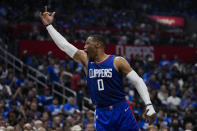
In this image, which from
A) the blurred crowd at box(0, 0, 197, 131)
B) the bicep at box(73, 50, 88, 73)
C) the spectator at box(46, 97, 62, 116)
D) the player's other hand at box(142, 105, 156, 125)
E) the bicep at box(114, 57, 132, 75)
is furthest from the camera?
the spectator at box(46, 97, 62, 116)

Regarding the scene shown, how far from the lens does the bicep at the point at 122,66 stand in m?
4.97

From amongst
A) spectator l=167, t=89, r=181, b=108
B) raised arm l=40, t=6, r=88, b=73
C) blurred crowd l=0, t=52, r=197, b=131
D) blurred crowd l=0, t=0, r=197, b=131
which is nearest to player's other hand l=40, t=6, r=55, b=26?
raised arm l=40, t=6, r=88, b=73

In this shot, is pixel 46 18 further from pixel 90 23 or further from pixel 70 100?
pixel 90 23

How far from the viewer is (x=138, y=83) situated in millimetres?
4930

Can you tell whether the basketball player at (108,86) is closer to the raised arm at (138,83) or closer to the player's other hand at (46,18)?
the raised arm at (138,83)

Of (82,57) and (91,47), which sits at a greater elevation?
(91,47)

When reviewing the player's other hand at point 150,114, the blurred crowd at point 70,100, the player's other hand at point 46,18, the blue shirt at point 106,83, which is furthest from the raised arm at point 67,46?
the blurred crowd at point 70,100

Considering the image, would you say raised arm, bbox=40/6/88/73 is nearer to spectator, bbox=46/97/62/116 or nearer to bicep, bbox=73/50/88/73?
bicep, bbox=73/50/88/73

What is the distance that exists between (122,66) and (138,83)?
282 millimetres

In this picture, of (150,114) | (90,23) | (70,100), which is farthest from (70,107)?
(90,23)

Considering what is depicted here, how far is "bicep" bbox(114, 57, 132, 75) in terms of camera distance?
4971 millimetres

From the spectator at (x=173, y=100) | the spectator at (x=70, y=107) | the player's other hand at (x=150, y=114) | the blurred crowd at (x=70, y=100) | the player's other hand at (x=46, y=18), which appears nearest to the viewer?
the player's other hand at (x=150, y=114)

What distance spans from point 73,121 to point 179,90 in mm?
6307

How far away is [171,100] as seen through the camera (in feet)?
46.5
